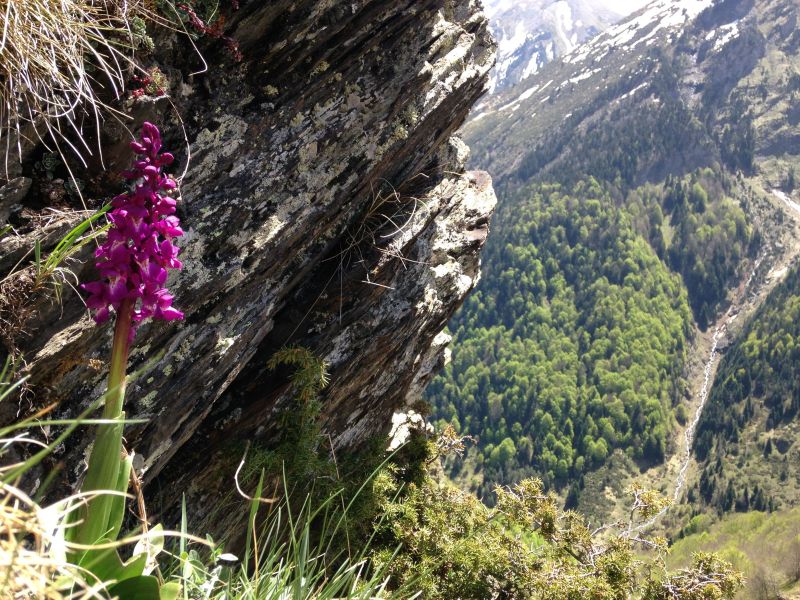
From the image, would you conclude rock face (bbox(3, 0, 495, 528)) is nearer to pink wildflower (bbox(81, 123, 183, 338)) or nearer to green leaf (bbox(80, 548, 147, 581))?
pink wildflower (bbox(81, 123, 183, 338))

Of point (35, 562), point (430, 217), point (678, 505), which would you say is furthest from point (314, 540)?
→ point (678, 505)

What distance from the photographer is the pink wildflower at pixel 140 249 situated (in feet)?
9.02

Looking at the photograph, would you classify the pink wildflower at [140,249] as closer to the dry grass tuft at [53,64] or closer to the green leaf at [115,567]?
the green leaf at [115,567]

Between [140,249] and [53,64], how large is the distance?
2155 mm

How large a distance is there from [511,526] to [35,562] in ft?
31.5

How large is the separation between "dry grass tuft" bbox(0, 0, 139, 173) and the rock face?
21.7 inches

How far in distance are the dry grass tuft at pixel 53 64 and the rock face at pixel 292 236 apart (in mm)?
552

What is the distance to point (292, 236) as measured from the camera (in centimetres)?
646

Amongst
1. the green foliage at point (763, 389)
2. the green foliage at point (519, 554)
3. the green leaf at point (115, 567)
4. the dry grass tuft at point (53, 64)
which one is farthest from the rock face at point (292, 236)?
the green foliage at point (763, 389)

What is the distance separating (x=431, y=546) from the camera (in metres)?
A: 8.28

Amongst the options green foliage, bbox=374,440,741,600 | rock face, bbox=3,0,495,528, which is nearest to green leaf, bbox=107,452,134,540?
rock face, bbox=3,0,495,528

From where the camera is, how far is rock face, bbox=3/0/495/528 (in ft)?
18.2

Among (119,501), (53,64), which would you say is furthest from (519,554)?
(53,64)

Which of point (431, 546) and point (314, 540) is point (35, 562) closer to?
point (314, 540)
